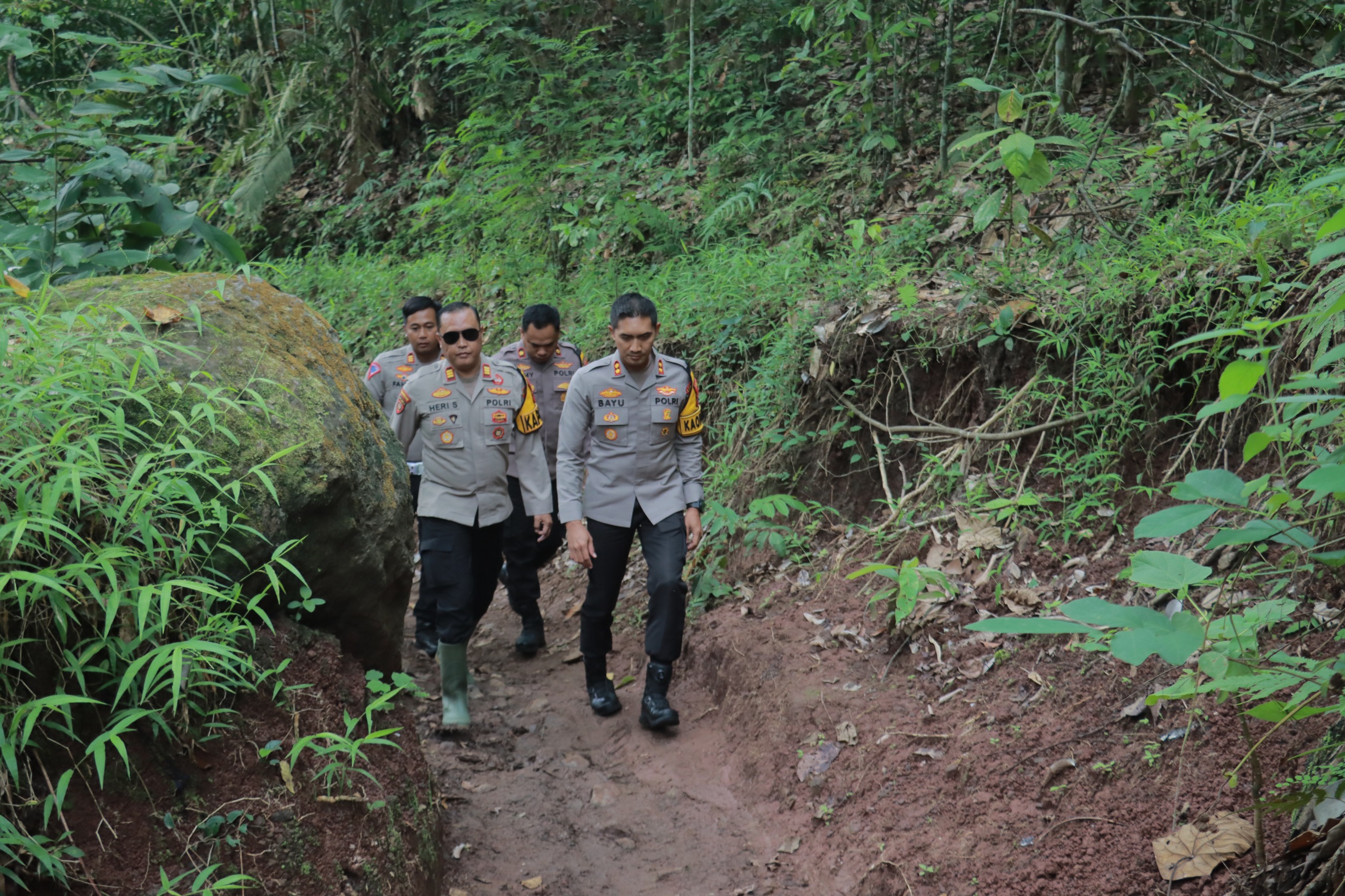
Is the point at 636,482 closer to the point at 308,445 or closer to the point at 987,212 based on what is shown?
the point at 308,445

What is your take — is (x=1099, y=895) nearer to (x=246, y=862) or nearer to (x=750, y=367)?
(x=246, y=862)

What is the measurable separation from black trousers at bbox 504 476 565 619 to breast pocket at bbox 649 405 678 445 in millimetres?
1321

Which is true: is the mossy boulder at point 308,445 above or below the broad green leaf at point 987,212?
below

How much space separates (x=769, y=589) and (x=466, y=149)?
32.8 ft

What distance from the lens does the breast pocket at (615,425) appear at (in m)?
5.13

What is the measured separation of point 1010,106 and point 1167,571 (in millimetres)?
3153

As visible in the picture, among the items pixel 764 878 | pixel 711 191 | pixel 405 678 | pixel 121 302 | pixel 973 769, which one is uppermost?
pixel 121 302

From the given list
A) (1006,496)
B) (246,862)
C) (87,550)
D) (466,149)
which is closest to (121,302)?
(87,550)

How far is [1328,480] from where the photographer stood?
180 cm

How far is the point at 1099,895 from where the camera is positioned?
293 centimetres

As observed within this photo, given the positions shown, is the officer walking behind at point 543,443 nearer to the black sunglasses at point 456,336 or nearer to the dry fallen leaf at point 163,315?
the black sunglasses at point 456,336

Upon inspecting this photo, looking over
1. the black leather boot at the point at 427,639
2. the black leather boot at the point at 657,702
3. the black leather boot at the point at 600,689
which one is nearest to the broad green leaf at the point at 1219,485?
the black leather boot at the point at 657,702

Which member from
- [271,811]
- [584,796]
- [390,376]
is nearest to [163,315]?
[271,811]

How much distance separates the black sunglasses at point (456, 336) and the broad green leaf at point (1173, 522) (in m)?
4.04
